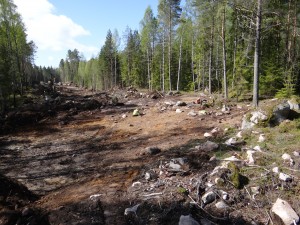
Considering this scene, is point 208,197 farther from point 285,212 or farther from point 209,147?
point 209,147

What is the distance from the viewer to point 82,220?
607 cm

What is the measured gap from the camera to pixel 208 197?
248 inches

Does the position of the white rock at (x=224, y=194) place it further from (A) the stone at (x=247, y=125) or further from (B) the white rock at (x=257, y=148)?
(A) the stone at (x=247, y=125)

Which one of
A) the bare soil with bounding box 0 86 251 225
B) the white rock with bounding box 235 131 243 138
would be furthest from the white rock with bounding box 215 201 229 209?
the white rock with bounding box 235 131 243 138

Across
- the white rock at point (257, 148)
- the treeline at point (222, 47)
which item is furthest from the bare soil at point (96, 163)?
the treeline at point (222, 47)

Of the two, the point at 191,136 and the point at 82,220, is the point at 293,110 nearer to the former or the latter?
the point at 191,136

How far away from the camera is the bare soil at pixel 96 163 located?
629 cm

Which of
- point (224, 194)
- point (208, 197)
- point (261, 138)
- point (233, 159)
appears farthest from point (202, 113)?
point (208, 197)

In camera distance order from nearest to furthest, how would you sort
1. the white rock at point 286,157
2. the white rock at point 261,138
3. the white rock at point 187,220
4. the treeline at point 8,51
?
1. the white rock at point 187,220
2. the white rock at point 286,157
3. the white rock at point 261,138
4. the treeline at point 8,51

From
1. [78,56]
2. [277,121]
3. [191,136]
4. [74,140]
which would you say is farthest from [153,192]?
[78,56]

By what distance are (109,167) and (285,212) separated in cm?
Answer: 633

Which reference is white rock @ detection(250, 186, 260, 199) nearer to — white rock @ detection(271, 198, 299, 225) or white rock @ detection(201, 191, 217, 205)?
white rock @ detection(271, 198, 299, 225)

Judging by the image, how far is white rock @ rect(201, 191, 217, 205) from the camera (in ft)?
20.5

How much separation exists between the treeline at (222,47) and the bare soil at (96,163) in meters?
5.73
